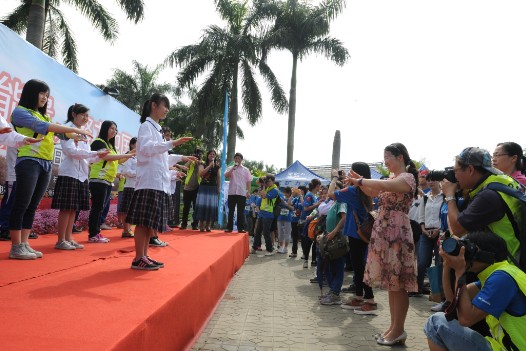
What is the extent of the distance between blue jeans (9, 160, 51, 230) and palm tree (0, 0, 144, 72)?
26.8ft

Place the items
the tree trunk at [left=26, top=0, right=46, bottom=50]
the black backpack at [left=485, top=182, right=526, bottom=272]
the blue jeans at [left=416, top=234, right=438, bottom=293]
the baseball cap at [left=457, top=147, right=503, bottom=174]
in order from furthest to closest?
the tree trunk at [left=26, top=0, right=46, bottom=50]
the blue jeans at [left=416, top=234, right=438, bottom=293]
the baseball cap at [left=457, top=147, right=503, bottom=174]
the black backpack at [left=485, top=182, right=526, bottom=272]

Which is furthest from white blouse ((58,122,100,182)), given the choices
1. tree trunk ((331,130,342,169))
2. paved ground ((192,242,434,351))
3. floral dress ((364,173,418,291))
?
tree trunk ((331,130,342,169))

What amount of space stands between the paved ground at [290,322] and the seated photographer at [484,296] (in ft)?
4.59

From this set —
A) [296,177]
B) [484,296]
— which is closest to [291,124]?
[296,177]

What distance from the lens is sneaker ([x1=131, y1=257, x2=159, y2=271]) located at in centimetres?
309

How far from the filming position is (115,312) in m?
1.89

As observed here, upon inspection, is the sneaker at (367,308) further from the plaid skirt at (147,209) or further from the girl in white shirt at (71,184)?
the girl in white shirt at (71,184)

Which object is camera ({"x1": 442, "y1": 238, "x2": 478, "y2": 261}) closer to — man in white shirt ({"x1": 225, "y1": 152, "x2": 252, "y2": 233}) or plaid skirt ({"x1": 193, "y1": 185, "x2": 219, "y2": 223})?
plaid skirt ({"x1": 193, "y1": 185, "x2": 219, "y2": 223})

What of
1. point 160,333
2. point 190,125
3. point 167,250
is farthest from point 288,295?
point 190,125

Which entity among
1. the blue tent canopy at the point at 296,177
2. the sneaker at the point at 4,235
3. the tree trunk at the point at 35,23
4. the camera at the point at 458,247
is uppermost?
the tree trunk at the point at 35,23

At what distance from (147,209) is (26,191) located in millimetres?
1010

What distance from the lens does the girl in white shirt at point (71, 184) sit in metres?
3.94

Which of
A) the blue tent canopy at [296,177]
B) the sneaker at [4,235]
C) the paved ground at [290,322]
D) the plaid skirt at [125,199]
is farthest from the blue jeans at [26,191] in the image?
the blue tent canopy at [296,177]

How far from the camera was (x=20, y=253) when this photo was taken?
3.12m
